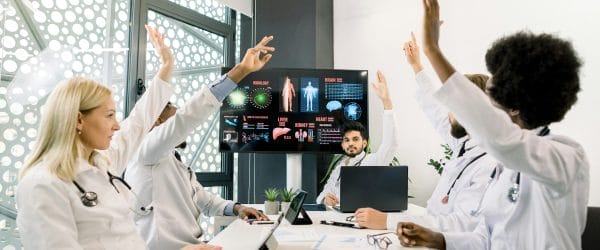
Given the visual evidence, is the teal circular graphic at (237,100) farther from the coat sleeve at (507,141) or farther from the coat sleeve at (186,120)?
the coat sleeve at (507,141)

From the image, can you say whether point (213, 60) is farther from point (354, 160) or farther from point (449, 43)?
point (449, 43)

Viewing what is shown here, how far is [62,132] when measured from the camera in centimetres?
133

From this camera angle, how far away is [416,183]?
4039 millimetres

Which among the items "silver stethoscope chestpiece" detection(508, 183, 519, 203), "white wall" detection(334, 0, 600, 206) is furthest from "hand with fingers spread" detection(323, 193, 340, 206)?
"silver stethoscope chestpiece" detection(508, 183, 519, 203)

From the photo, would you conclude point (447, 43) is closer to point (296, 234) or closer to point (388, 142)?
point (388, 142)

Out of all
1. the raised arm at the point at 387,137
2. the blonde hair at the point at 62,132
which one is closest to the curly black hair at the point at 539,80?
the blonde hair at the point at 62,132

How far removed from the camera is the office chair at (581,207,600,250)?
199cm

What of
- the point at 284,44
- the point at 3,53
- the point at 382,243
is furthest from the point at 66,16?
the point at 382,243

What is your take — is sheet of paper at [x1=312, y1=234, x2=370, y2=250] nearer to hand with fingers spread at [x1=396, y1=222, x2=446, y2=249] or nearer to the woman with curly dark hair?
hand with fingers spread at [x1=396, y1=222, x2=446, y2=249]

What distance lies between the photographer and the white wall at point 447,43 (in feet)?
10.5

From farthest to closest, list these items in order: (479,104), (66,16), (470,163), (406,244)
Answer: (66,16)
(470,163)
(406,244)
(479,104)

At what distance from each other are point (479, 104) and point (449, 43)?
319 centimetres

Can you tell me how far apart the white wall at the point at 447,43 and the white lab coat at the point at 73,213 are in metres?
2.72

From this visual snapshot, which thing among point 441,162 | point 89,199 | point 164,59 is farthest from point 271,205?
point 441,162
